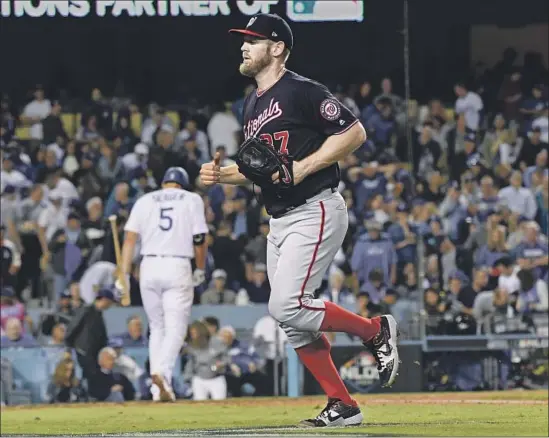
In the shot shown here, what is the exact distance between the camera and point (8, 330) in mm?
13148

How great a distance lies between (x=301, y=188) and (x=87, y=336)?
22.4 feet

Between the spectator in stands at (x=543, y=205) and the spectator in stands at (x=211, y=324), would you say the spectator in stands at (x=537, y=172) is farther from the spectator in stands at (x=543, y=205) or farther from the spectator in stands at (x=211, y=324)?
the spectator in stands at (x=211, y=324)

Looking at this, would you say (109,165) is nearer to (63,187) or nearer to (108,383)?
(63,187)

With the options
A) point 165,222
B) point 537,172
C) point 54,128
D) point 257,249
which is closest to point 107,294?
point 257,249

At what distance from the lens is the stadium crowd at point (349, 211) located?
13.8 metres

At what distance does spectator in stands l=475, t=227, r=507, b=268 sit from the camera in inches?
601

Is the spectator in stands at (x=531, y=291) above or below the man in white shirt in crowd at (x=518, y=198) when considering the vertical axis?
below

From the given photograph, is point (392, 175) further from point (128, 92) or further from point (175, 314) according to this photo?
point (175, 314)

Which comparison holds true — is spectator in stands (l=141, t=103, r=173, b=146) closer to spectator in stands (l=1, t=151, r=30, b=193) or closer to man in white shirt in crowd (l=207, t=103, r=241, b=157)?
man in white shirt in crowd (l=207, t=103, r=241, b=157)

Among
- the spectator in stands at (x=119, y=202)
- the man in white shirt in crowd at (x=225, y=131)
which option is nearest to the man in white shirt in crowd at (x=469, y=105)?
the man in white shirt in crowd at (x=225, y=131)

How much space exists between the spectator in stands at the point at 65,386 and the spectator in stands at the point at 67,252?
2709mm

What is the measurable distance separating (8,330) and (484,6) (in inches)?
290

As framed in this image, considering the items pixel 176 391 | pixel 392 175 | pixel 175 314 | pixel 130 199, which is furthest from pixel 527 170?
pixel 175 314

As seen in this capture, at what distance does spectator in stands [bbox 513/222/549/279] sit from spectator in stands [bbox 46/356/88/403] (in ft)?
17.6
